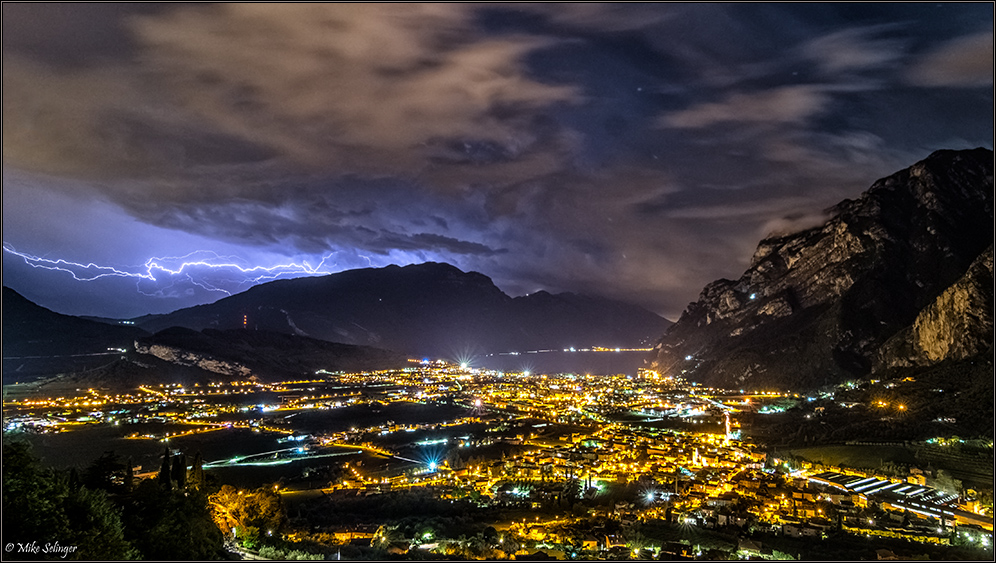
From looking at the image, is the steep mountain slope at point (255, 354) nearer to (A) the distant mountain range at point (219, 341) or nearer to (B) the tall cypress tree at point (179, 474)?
(A) the distant mountain range at point (219, 341)

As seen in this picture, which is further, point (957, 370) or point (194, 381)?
point (194, 381)

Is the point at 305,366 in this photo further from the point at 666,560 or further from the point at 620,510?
the point at 666,560

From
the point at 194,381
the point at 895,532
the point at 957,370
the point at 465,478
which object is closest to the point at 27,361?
the point at 194,381

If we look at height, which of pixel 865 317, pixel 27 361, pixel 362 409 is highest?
pixel 865 317

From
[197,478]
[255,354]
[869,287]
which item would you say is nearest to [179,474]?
[197,478]

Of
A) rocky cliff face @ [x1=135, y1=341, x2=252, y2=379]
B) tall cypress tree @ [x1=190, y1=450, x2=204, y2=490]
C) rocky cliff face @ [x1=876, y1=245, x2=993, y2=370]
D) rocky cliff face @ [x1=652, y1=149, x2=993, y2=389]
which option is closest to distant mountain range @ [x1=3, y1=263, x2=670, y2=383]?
rocky cliff face @ [x1=135, y1=341, x2=252, y2=379]

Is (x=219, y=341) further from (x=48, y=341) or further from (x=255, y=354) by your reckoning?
(x=48, y=341)
